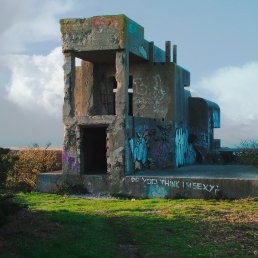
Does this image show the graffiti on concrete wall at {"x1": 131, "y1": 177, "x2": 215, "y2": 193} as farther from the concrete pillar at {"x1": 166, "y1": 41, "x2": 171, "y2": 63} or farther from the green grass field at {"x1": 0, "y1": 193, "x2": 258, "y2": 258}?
the concrete pillar at {"x1": 166, "y1": 41, "x2": 171, "y2": 63}

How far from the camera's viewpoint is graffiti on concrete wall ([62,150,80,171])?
17719 mm

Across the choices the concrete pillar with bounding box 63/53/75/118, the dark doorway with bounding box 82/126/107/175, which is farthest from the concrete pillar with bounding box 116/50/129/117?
the dark doorway with bounding box 82/126/107/175

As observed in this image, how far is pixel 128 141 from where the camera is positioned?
1717 cm

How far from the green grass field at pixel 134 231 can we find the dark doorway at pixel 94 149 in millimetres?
5683

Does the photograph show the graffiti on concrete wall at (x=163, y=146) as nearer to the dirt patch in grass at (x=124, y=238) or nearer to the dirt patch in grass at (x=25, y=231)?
the dirt patch in grass at (x=124, y=238)

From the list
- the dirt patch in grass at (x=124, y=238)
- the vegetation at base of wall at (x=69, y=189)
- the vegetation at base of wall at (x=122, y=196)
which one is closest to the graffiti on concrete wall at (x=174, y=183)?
the vegetation at base of wall at (x=122, y=196)

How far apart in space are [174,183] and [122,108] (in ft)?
10.5

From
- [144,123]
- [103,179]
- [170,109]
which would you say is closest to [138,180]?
[103,179]

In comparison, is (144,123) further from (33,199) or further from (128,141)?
(33,199)

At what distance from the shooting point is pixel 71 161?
1783cm

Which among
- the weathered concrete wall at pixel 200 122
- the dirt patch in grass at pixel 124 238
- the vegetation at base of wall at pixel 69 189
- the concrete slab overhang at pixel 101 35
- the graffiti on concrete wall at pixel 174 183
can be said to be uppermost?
the concrete slab overhang at pixel 101 35

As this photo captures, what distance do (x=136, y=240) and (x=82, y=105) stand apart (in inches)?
476

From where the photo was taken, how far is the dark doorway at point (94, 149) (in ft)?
63.4

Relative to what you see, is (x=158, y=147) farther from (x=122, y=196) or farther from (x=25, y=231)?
(x=25, y=231)
